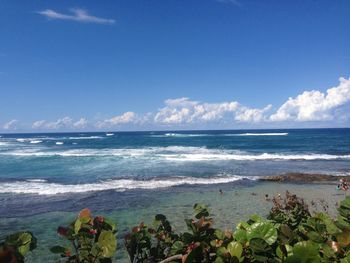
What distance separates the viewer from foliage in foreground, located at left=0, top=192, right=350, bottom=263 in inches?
72.9

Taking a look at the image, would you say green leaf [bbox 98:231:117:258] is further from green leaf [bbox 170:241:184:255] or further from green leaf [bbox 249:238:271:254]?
green leaf [bbox 249:238:271:254]

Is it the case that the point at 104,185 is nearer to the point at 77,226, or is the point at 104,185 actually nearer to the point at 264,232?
the point at 77,226

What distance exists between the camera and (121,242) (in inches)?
382

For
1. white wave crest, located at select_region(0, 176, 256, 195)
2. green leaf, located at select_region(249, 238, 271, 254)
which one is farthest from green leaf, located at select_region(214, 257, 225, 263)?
white wave crest, located at select_region(0, 176, 256, 195)

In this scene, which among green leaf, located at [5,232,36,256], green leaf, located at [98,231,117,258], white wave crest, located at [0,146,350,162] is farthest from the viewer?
white wave crest, located at [0,146,350,162]

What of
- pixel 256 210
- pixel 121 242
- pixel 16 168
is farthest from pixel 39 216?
pixel 16 168


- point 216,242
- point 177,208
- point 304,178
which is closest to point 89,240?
point 216,242

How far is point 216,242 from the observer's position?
2.23m

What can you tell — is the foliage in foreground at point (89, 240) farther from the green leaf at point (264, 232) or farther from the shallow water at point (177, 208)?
the shallow water at point (177, 208)

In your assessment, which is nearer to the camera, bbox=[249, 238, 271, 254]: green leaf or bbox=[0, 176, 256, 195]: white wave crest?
bbox=[249, 238, 271, 254]: green leaf

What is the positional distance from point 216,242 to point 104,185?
1910 centimetres

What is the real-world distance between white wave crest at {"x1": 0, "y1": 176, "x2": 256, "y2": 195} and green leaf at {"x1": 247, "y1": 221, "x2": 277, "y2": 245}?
697 inches

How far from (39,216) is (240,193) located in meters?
9.13

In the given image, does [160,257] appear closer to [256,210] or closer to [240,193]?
[256,210]
